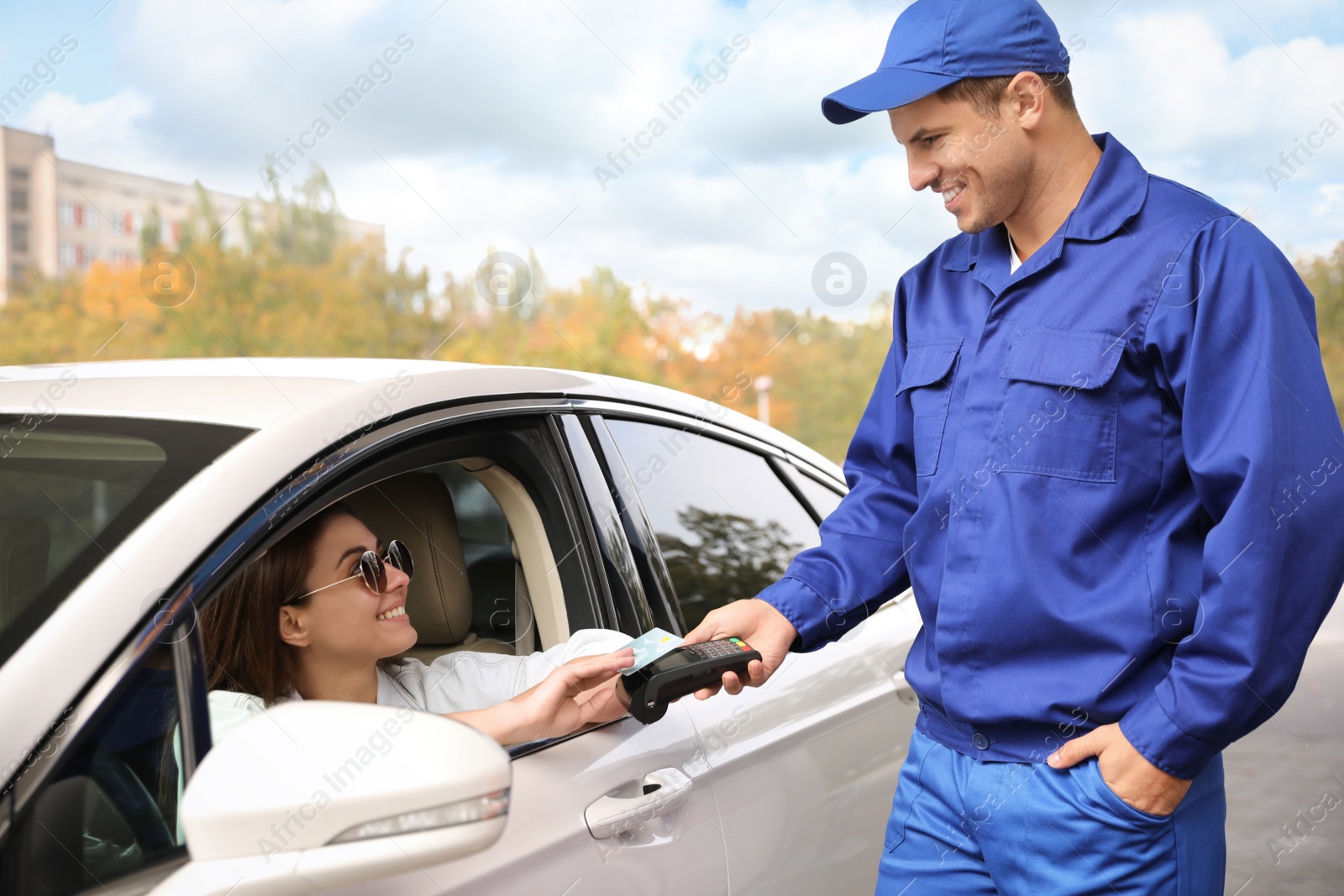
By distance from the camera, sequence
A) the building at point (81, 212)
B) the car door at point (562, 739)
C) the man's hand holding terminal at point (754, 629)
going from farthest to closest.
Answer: the building at point (81, 212)
the man's hand holding terminal at point (754, 629)
the car door at point (562, 739)

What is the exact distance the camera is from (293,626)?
1.85 metres

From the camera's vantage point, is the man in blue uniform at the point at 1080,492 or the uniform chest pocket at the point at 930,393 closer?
the man in blue uniform at the point at 1080,492

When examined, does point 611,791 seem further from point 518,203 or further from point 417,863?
point 518,203

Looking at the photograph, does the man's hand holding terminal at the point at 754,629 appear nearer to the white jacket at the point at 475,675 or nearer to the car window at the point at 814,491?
the white jacket at the point at 475,675

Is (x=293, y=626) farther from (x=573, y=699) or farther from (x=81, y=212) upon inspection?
(x=81, y=212)

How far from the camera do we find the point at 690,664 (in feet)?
5.63

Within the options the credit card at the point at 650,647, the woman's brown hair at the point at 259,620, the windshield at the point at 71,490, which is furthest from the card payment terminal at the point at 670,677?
the windshield at the point at 71,490

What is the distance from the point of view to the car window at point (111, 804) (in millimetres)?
1111

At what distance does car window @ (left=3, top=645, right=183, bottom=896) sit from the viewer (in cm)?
111

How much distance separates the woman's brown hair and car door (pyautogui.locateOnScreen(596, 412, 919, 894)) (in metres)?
0.61

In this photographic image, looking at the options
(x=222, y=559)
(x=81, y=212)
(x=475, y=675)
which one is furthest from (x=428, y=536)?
(x=81, y=212)

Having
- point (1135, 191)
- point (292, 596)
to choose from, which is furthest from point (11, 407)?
point (1135, 191)

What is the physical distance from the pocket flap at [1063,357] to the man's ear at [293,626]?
1192 mm

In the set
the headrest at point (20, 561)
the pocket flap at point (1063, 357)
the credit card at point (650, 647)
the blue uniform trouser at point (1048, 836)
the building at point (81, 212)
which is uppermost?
the building at point (81, 212)
